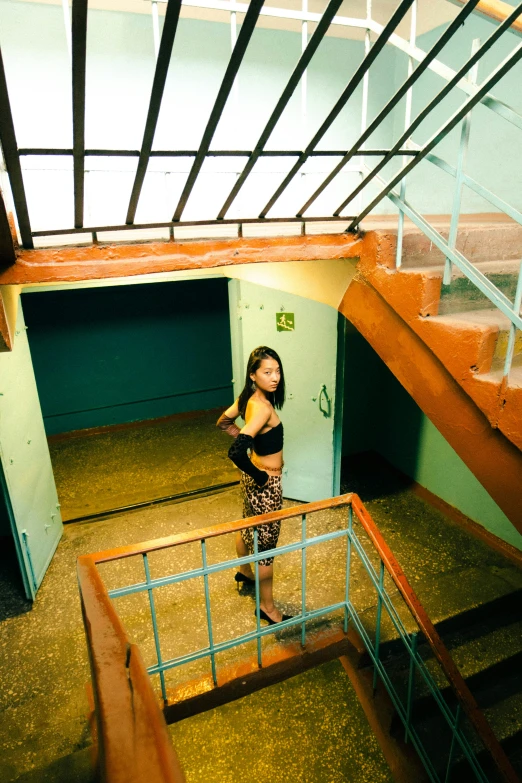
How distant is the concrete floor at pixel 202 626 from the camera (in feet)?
8.73

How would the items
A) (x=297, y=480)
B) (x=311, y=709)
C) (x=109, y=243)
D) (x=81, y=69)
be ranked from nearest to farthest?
(x=81, y=69) < (x=109, y=243) < (x=311, y=709) < (x=297, y=480)

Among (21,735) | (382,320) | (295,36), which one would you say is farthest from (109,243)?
(295,36)

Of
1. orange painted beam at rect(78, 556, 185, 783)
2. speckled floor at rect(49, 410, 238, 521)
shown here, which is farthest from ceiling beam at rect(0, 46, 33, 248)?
speckled floor at rect(49, 410, 238, 521)

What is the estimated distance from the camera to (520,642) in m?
3.28

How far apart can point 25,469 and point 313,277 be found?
2.84m

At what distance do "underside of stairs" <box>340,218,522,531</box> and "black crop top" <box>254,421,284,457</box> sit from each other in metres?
0.95

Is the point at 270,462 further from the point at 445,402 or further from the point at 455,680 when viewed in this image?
the point at 455,680

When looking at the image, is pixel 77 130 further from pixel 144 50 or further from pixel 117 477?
pixel 117 477

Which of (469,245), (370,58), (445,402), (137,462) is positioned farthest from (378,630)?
(137,462)

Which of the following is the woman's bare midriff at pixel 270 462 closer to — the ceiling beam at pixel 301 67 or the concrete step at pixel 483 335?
the concrete step at pixel 483 335

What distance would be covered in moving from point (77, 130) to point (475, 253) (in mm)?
2172

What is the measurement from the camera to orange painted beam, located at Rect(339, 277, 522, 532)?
208 centimetres

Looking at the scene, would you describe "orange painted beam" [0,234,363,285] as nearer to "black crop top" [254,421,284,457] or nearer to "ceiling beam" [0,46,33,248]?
"ceiling beam" [0,46,33,248]

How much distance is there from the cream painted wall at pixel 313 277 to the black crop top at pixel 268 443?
39.7 inches
